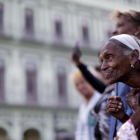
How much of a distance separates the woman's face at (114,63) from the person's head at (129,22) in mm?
402

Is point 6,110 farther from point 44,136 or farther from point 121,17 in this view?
point 121,17

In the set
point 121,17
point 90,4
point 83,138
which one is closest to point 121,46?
point 121,17

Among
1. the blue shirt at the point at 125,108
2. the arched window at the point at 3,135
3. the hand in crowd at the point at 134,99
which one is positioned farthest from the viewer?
the arched window at the point at 3,135

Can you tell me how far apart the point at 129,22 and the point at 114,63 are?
1.52 feet

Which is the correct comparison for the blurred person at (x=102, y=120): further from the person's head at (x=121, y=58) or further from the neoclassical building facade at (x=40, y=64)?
the neoclassical building facade at (x=40, y=64)

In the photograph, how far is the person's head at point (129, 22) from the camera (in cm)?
128

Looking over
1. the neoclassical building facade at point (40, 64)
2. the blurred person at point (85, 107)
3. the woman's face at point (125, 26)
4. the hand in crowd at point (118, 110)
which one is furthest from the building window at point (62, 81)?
the hand in crowd at point (118, 110)

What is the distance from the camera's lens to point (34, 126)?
1232 centimetres

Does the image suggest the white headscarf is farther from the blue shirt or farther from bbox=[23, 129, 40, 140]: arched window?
bbox=[23, 129, 40, 140]: arched window

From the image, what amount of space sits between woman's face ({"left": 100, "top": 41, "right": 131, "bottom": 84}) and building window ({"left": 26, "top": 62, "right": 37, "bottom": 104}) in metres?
11.6

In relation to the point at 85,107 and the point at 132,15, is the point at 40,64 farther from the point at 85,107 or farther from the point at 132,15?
the point at 132,15

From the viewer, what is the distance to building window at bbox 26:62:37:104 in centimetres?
1252

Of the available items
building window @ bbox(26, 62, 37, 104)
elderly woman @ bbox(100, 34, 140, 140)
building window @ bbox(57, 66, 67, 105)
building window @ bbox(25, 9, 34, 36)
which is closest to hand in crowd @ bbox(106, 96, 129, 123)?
elderly woman @ bbox(100, 34, 140, 140)

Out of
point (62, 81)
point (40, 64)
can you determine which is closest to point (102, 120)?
point (40, 64)
